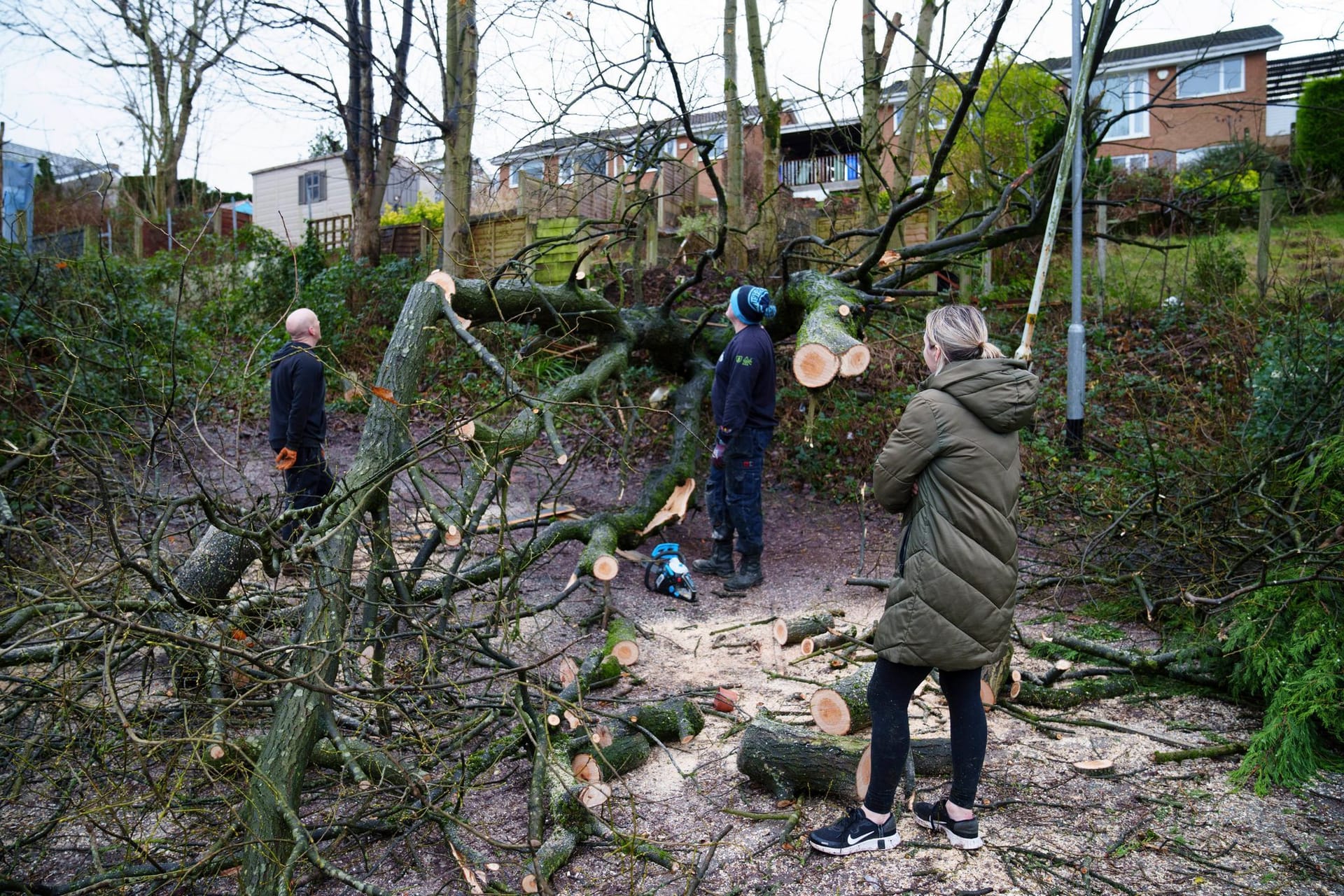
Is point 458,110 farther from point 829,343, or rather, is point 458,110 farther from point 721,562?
point 829,343

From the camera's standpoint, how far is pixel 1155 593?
15.3 ft

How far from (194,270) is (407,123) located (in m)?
5.88

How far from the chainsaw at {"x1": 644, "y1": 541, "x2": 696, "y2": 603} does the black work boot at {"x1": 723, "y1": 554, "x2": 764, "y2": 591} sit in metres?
0.28

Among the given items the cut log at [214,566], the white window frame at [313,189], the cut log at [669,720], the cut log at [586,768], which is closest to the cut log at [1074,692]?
the cut log at [669,720]

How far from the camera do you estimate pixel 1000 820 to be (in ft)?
9.47

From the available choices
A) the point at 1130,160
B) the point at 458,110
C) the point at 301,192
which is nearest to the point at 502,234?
the point at 458,110

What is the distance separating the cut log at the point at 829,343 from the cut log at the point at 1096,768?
7.48 feet

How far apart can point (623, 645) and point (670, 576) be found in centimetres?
135

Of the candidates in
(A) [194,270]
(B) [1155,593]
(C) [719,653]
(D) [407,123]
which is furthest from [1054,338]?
(A) [194,270]

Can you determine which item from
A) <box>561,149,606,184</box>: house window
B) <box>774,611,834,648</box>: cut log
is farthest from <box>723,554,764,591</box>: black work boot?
<box>561,149,606,184</box>: house window

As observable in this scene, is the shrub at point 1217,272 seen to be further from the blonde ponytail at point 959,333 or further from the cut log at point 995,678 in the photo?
the blonde ponytail at point 959,333

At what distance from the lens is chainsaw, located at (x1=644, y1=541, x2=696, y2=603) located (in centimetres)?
558

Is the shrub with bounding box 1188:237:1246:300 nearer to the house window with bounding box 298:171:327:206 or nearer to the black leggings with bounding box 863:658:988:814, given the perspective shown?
the black leggings with bounding box 863:658:988:814

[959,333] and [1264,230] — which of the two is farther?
[1264,230]
